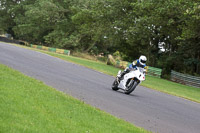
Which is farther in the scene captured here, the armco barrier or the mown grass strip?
the armco barrier

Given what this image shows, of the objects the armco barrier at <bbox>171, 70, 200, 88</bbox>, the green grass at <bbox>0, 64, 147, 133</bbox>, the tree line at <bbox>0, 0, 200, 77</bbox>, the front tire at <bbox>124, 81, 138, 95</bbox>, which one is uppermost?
the tree line at <bbox>0, 0, 200, 77</bbox>

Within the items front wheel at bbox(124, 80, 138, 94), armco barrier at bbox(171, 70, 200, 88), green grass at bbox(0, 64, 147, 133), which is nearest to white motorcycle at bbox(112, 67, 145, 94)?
front wheel at bbox(124, 80, 138, 94)

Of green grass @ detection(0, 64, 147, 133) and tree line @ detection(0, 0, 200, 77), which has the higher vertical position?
tree line @ detection(0, 0, 200, 77)

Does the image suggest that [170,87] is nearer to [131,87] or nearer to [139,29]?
[131,87]

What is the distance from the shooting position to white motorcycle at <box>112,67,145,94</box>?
14.5 metres

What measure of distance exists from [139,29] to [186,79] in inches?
284

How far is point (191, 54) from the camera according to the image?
4050 centimetres

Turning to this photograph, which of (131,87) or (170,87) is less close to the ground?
(131,87)

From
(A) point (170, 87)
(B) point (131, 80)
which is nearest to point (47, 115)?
(B) point (131, 80)

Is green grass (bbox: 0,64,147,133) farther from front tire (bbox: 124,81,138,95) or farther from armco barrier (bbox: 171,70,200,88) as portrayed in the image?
armco barrier (bbox: 171,70,200,88)

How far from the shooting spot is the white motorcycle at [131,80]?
14.5 m

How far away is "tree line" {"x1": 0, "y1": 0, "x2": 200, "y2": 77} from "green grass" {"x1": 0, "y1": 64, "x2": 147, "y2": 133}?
21361 millimetres

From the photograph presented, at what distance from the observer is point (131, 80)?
48.8 feet

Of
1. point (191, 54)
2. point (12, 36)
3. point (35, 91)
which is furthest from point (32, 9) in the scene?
point (35, 91)
